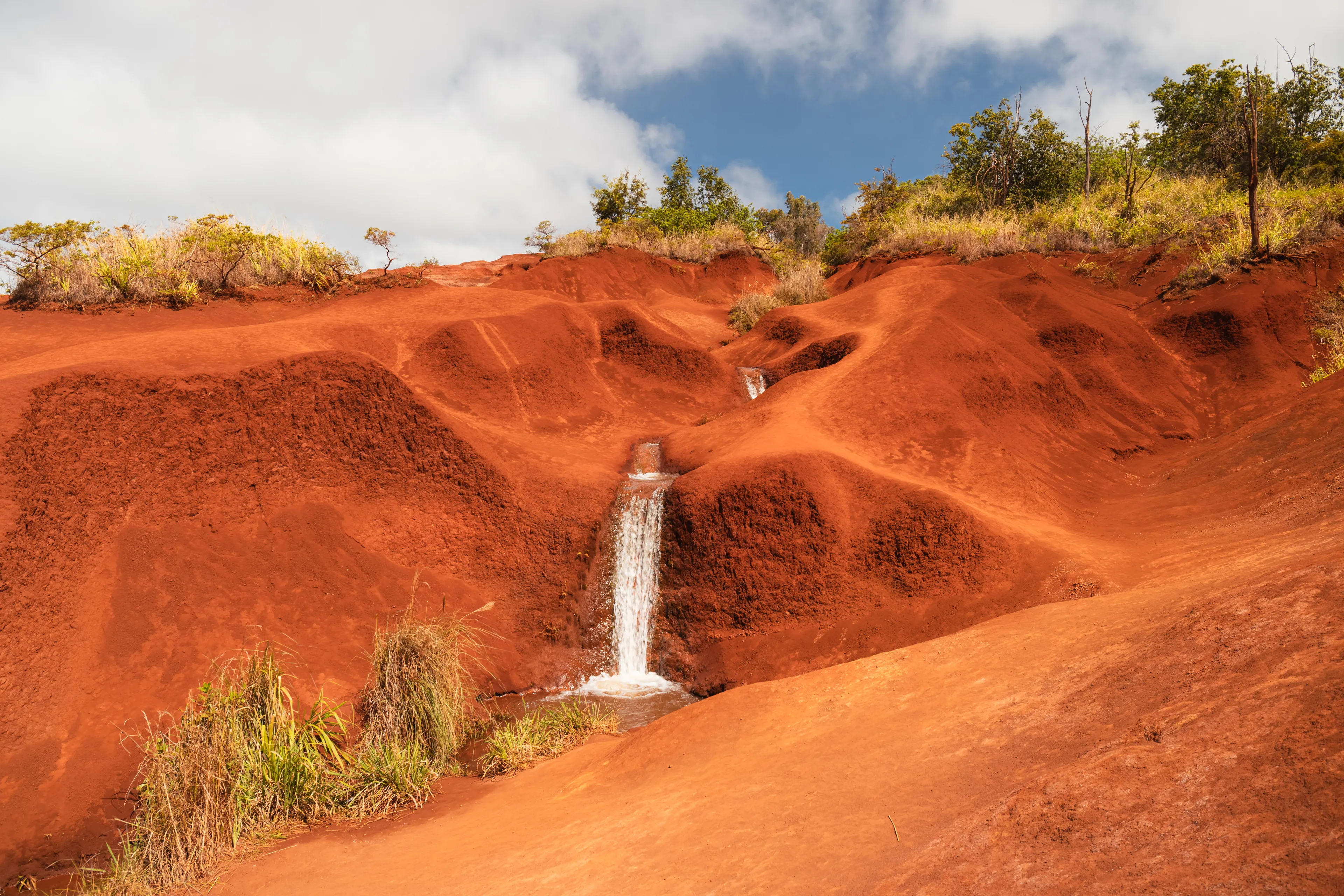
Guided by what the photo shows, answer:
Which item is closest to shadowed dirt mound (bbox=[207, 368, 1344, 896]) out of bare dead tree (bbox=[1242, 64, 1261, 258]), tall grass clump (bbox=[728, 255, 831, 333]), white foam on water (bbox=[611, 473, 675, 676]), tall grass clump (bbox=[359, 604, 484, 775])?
tall grass clump (bbox=[359, 604, 484, 775])

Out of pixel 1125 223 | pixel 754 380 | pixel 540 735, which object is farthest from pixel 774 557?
pixel 1125 223

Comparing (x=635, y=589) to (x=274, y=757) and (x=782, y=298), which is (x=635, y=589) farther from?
(x=782, y=298)

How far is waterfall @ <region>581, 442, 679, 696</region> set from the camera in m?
8.41

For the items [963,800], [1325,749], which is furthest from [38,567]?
[1325,749]

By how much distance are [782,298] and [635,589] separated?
13140 millimetres

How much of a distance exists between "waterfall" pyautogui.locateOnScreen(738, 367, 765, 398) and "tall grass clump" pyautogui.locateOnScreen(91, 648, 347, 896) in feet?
35.0

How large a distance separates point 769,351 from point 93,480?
12049 mm

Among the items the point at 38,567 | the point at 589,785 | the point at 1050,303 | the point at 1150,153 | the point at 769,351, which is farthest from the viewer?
the point at 1150,153

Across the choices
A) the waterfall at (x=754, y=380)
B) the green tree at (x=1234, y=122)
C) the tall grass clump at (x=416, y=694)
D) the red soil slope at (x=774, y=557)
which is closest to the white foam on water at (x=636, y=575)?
the red soil slope at (x=774, y=557)

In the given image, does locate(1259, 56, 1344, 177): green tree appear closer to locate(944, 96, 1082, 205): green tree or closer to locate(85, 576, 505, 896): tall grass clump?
locate(944, 96, 1082, 205): green tree

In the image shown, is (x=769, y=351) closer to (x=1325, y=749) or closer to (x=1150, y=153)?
(x=1325, y=749)

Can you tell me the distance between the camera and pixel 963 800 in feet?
10.4

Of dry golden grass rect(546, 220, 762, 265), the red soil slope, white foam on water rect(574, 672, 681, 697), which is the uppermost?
dry golden grass rect(546, 220, 762, 265)

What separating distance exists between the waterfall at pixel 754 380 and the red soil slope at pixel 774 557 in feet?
0.89
